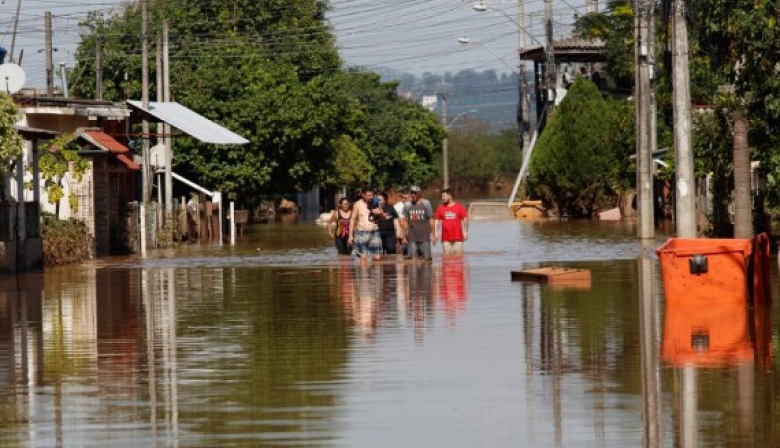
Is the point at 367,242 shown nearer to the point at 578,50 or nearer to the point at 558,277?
the point at 558,277

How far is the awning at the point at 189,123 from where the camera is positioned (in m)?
47.3

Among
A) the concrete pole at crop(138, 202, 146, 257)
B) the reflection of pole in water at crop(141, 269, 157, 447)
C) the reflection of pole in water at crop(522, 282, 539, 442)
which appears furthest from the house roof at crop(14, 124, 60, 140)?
the reflection of pole in water at crop(522, 282, 539, 442)

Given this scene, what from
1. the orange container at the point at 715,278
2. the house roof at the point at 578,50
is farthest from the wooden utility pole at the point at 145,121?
the house roof at the point at 578,50

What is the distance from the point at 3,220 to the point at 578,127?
134 feet

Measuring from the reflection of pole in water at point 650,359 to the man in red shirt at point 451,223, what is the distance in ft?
26.9

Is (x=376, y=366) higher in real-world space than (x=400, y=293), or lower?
lower

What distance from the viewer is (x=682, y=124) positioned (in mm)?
35594

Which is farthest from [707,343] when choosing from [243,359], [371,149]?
[371,149]

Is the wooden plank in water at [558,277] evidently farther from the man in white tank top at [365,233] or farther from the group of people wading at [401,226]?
the man in white tank top at [365,233]

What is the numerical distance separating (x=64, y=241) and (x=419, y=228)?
8127 mm

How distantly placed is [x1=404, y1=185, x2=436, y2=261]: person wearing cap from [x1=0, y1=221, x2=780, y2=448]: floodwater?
4925 millimetres

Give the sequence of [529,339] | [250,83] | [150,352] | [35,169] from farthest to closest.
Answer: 1. [250,83]
2. [35,169]
3. [529,339]
4. [150,352]

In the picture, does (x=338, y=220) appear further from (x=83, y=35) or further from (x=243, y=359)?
(x=83, y=35)

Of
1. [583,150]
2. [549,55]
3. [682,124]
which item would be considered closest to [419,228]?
[682,124]
